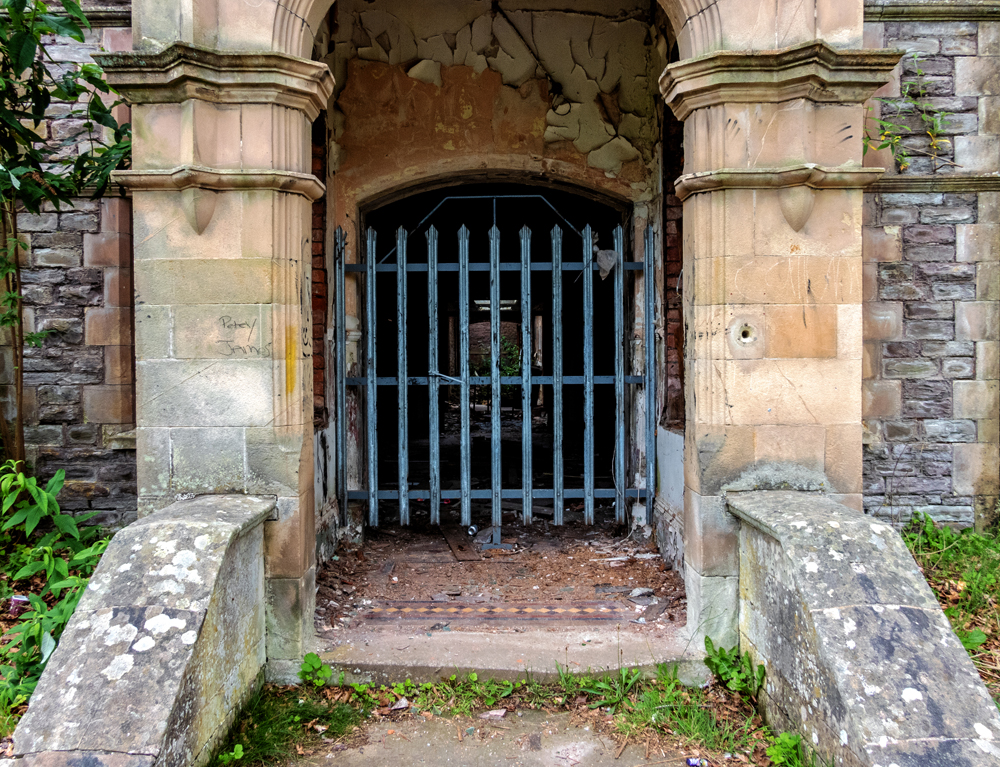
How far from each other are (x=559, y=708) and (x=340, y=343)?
250 centimetres

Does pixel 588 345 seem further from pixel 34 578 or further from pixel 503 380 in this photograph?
pixel 34 578

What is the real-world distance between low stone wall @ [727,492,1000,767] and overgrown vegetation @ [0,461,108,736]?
2.74 meters

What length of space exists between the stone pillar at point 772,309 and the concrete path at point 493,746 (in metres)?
0.71

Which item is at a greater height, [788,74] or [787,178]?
[788,74]

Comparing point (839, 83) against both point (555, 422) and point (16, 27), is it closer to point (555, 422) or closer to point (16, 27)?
point (555, 422)

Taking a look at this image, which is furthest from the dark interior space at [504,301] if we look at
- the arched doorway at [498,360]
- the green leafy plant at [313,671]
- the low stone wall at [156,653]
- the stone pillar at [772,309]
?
the low stone wall at [156,653]

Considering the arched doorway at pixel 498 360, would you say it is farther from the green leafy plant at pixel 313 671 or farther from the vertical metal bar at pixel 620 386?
the green leafy plant at pixel 313 671

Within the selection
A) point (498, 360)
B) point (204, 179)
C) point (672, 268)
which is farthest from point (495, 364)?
point (204, 179)

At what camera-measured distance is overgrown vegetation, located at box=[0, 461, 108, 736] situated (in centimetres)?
250

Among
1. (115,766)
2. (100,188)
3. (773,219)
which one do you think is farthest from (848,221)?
(100,188)

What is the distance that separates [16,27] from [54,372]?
80.8 inches

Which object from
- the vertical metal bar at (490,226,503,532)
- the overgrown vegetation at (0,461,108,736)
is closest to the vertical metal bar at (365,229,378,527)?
the vertical metal bar at (490,226,503,532)

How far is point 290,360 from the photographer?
2.78 meters

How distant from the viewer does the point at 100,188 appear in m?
3.37
